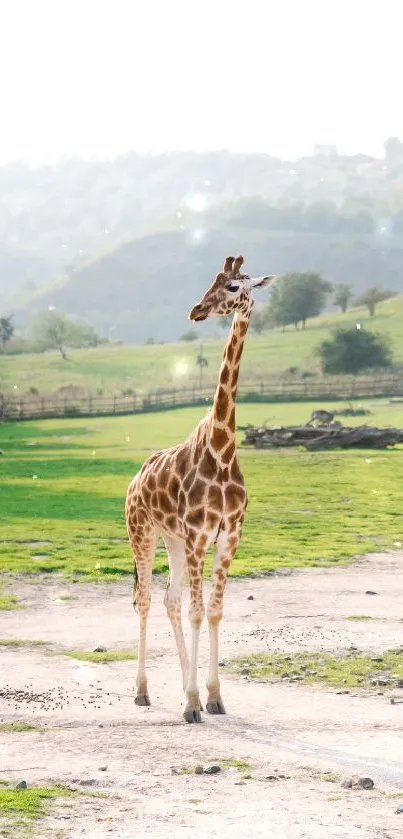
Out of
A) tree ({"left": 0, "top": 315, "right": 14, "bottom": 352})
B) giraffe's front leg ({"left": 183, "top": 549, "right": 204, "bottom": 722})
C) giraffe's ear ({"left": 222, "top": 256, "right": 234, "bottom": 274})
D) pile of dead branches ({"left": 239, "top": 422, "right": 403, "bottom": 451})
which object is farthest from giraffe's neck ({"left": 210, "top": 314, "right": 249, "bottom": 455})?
tree ({"left": 0, "top": 315, "right": 14, "bottom": 352})

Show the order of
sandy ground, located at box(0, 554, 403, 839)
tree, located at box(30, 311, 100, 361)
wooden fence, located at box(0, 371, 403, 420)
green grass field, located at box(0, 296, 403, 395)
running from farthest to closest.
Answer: tree, located at box(30, 311, 100, 361)
green grass field, located at box(0, 296, 403, 395)
wooden fence, located at box(0, 371, 403, 420)
sandy ground, located at box(0, 554, 403, 839)

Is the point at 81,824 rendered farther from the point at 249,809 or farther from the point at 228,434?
the point at 228,434

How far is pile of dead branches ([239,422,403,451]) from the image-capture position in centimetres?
5262

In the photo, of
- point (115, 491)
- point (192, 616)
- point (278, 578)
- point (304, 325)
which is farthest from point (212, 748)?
point (304, 325)

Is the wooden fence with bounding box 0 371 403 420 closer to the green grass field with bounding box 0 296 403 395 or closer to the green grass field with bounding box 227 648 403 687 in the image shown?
the green grass field with bounding box 0 296 403 395

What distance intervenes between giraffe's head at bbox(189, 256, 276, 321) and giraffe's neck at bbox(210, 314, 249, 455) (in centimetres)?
16

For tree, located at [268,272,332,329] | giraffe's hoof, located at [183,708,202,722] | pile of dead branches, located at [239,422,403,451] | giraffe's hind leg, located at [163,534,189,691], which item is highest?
tree, located at [268,272,332,329]

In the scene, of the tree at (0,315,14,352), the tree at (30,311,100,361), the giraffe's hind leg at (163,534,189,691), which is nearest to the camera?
the giraffe's hind leg at (163,534,189,691)

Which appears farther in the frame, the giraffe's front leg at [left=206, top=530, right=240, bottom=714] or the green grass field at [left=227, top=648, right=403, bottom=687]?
the green grass field at [left=227, top=648, right=403, bottom=687]

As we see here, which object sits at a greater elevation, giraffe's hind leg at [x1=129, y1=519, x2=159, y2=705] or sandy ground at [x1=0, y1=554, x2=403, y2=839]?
giraffe's hind leg at [x1=129, y1=519, x2=159, y2=705]

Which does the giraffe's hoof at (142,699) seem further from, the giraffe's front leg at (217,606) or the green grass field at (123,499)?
the green grass field at (123,499)

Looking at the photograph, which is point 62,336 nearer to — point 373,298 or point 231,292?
point 373,298

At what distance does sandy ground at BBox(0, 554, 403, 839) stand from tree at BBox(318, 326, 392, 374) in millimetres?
107786

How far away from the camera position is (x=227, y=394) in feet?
42.8
